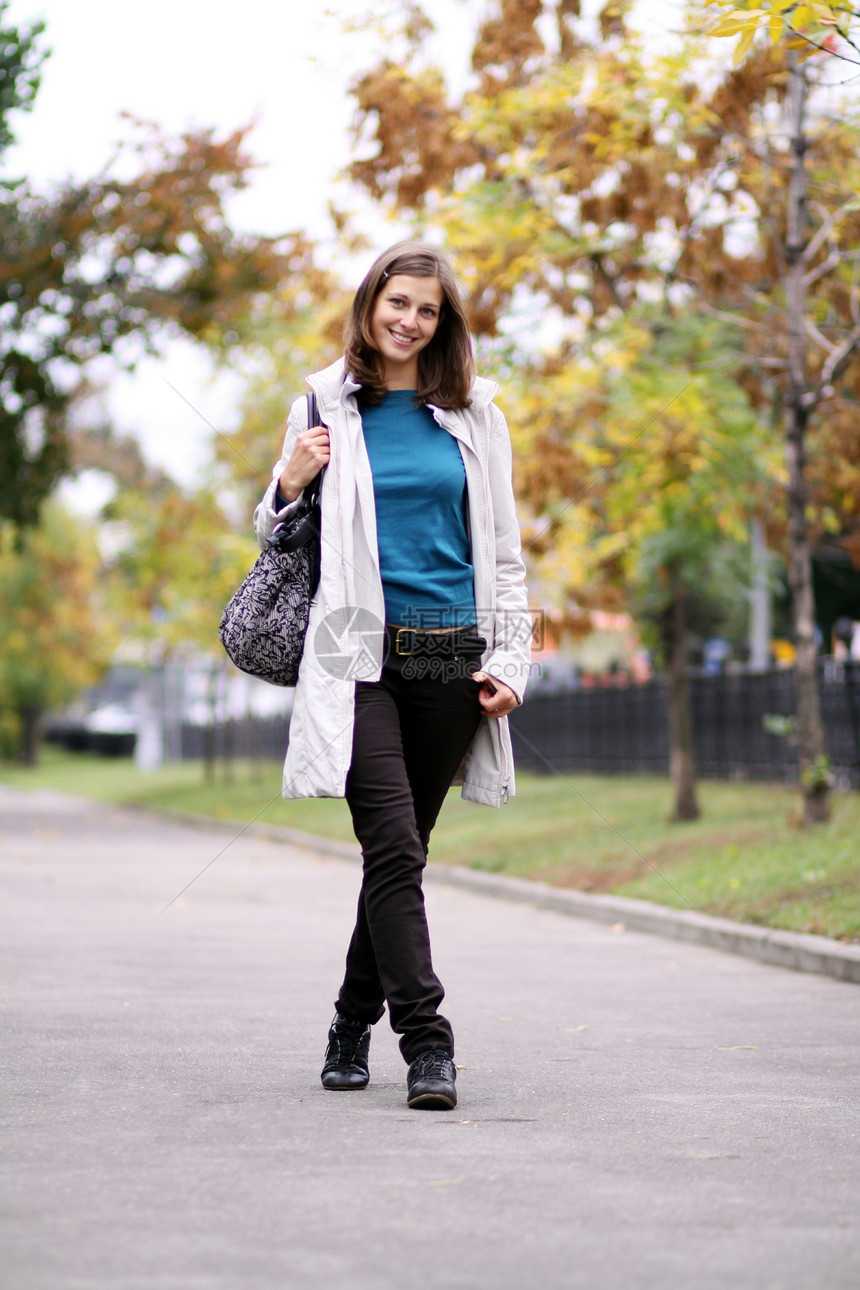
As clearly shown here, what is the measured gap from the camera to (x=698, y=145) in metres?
12.3

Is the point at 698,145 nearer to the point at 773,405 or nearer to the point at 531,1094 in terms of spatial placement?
the point at 773,405

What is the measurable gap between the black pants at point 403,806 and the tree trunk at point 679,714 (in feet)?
33.6

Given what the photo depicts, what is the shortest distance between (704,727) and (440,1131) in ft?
49.8

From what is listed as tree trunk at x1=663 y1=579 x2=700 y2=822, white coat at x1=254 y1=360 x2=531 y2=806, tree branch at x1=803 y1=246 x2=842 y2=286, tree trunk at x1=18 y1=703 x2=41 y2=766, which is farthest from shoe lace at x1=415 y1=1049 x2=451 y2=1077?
tree trunk at x1=18 y1=703 x2=41 y2=766

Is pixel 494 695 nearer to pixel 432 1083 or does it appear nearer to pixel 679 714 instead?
pixel 432 1083

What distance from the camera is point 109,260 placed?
20.5 meters

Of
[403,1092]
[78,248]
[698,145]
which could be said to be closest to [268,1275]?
[403,1092]

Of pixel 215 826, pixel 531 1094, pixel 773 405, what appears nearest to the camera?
pixel 531 1094

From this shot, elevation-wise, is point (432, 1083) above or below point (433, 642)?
below

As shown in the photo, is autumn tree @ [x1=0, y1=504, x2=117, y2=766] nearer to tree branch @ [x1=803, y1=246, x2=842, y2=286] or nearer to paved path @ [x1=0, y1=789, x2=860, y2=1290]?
tree branch @ [x1=803, y1=246, x2=842, y2=286]

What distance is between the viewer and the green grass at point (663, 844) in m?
9.86

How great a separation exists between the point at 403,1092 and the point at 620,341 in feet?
29.3

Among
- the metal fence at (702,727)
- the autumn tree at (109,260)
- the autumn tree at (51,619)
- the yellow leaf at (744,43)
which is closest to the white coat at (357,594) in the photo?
the yellow leaf at (744,43)

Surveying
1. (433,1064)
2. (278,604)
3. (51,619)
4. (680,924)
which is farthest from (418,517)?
(51,619)
